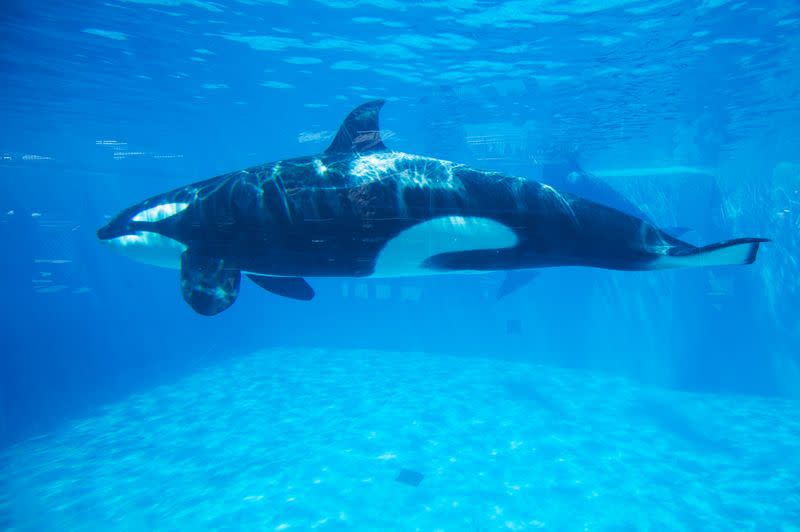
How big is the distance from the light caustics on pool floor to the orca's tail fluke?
1112 cm

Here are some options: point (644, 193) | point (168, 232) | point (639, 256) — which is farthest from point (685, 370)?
point (168, 232)

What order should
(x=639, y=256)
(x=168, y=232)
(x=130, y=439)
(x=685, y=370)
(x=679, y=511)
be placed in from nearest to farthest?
(x=639, y=256)
(x=168, y=232)
(x=679, y=511)
(x=130, y=439)
(x=685, y=370)

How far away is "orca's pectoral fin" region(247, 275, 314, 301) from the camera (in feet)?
14.6

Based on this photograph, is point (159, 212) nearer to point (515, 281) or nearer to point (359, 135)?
point (359, 135)

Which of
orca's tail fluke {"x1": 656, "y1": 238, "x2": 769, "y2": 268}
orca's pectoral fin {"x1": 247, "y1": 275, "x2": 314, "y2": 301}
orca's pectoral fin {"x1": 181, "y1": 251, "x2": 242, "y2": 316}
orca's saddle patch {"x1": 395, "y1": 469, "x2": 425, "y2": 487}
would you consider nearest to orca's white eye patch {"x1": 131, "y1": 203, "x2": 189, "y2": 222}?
orca's pectoral fin {"x1": 181, "y1": 251, "x2": 242, "y2": 316}

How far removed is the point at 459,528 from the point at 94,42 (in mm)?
20517

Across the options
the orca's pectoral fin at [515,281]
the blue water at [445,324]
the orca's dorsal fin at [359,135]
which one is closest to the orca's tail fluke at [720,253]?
the orca's dorsal fin at [359,135]

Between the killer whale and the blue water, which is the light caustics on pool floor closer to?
the blue water

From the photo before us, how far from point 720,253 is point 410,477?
12.9 m

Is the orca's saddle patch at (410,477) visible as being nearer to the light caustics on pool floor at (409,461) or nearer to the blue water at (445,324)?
the light caustics on pool floor at (409,461)

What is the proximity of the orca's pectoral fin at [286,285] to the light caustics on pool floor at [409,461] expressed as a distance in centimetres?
992

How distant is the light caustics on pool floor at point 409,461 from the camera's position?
12328mm

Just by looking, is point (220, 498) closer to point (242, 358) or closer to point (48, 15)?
point (48, 15)

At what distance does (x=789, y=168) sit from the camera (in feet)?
127
